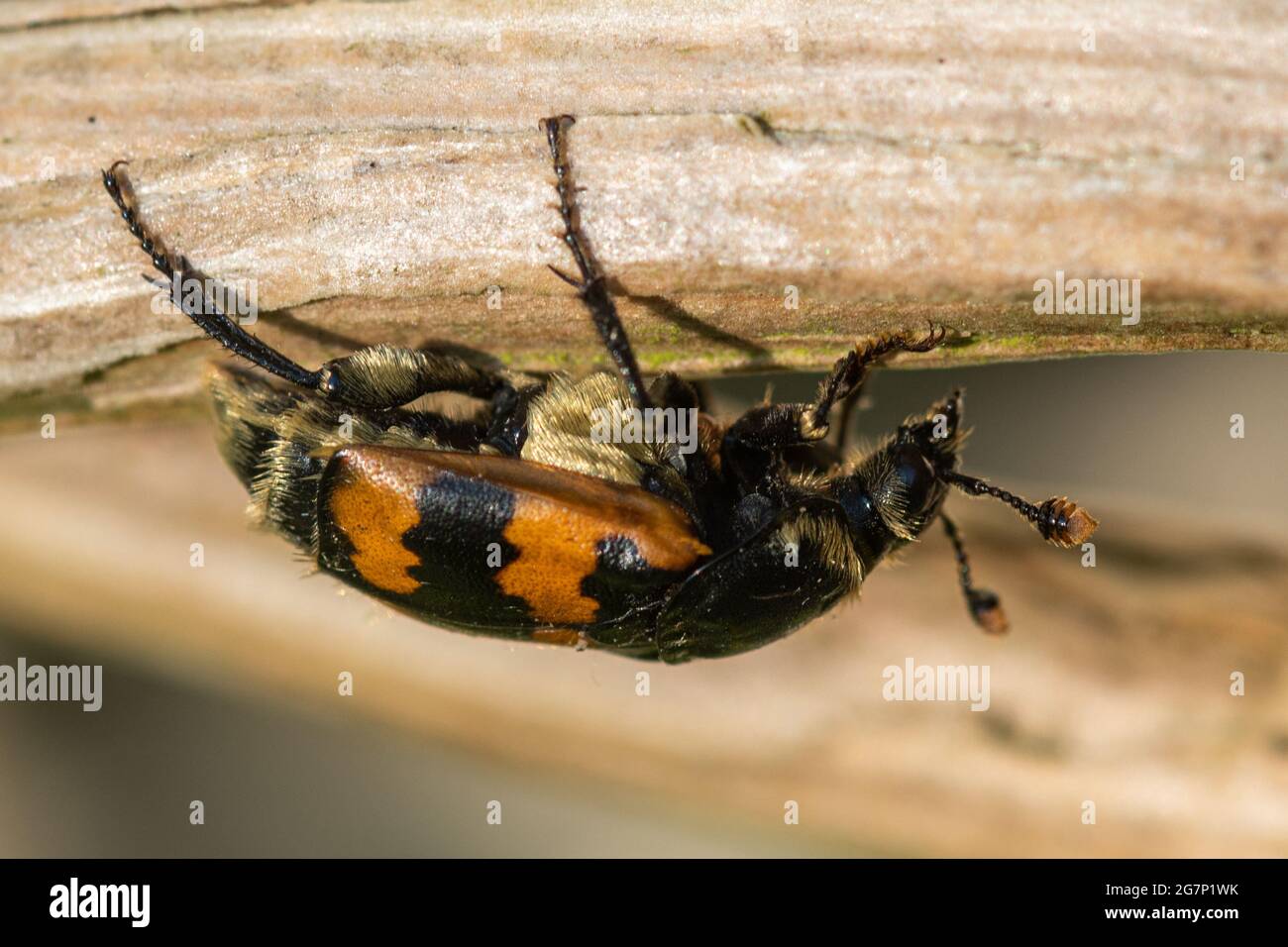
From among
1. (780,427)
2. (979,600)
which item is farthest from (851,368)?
(979,600)

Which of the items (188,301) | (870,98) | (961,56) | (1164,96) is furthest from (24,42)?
(1164,96)

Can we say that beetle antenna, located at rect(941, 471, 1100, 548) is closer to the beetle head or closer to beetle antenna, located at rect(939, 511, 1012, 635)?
the beetle head

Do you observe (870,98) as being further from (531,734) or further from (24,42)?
(531,734)

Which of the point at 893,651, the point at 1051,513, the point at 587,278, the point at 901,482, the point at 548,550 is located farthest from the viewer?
the point at 893,651

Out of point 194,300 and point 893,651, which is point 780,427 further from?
point 194,300

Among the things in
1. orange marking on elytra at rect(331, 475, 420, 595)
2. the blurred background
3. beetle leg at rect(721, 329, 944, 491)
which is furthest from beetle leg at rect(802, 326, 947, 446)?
orange marking on elytra at rect(331, 475, 420, 595)

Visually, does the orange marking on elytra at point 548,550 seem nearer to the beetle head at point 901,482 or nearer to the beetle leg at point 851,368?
the beetle leg at point 851,368
